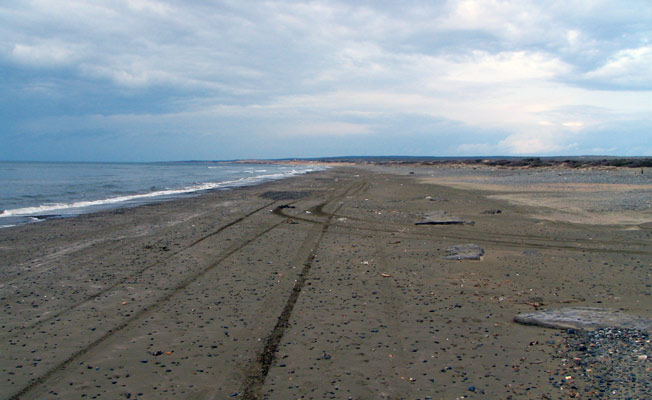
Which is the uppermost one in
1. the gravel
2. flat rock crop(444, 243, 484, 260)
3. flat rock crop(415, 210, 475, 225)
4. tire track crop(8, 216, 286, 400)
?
flat rock crop(415, 210, 475, 225)

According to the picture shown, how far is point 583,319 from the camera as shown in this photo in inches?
226

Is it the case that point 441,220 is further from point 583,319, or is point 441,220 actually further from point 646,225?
point 583,319

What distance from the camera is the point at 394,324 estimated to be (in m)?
5.95

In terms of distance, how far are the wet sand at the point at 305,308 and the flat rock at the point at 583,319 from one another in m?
0.24

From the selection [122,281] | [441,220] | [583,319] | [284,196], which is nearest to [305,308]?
[583,319]

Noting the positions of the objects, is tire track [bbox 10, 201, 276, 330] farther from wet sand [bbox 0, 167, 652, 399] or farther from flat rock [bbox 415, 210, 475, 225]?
flat rock [bbox 415, 210, 475, 225]

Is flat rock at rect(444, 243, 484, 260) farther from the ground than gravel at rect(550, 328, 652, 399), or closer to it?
farther from the ground

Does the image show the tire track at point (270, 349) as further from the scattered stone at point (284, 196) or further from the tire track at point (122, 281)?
the scattered stone at point (284, 196)

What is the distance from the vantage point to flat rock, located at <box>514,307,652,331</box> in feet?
18.1

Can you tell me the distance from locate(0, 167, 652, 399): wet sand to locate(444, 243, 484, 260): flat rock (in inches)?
13.0

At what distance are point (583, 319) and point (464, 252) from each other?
172 inches

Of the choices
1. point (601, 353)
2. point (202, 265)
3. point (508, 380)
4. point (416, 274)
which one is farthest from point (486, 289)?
point (202, 265)

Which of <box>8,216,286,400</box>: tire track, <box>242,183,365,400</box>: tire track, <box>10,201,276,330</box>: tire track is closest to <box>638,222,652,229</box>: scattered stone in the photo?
<box>242,183,365,400</box>: tire track

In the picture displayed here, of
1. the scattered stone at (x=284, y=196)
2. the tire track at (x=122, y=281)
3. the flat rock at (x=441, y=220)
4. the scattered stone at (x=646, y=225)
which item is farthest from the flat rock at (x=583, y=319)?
the scattered stone at (x=284, y=196)
